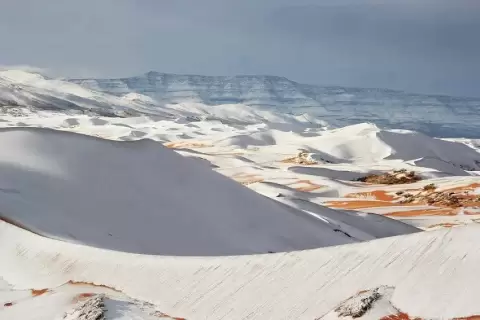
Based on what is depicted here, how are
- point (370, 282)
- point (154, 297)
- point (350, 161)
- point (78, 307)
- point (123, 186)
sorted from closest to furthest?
1. point (370, 282)
2. point (78, 307)
3. point (154, 297)
4. point (123, 186)
5. point (350, 161)

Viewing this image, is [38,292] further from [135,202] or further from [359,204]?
[359,204]

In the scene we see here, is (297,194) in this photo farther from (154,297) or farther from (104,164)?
(154,297)

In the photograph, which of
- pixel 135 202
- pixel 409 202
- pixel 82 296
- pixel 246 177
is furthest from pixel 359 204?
pixel 82 296

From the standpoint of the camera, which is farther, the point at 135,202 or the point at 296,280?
the point at 135,202

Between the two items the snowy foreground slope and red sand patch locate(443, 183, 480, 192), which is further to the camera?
red sand patch locate(443, 183, 480, 192)

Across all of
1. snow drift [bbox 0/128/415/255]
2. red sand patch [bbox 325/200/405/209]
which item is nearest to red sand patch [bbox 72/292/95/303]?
snow drift [bbox 0/128/415/255]

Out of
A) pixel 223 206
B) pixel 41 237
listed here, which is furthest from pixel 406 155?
pixel 41 237

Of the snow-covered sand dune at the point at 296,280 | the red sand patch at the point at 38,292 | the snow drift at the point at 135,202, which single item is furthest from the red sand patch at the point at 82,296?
the snow drift at the point at 135,202

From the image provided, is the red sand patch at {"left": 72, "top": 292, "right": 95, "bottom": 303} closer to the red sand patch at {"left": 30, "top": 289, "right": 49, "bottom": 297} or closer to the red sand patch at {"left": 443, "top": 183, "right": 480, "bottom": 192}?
the red sand patch at {"left": 30, "top": 289, "right": 49, "bottom": 297}

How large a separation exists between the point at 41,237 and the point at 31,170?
7330 mm

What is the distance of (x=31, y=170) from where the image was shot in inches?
806

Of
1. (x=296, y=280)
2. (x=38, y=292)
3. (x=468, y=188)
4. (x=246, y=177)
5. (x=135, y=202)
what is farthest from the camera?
(x=246, y=177)

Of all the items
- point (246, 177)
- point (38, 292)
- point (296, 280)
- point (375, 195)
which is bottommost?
point (246, 177)

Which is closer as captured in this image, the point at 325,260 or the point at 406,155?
the point at 325,260
